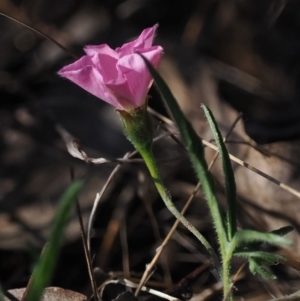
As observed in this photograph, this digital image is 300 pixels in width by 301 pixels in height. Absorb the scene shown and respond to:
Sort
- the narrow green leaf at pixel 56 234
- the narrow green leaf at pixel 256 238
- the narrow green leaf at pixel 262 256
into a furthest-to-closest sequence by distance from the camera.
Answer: the narrow green leaf at pixel 262 256 < the narrow green leaf at pixel 256 238 < the narrow green leaf at pixel 56 234

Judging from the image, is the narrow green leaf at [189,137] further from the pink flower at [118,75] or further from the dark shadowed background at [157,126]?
the dark shadowed background at [157,126]

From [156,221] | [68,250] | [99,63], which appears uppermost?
[99,63]

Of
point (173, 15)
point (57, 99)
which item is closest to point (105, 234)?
point (57, 99)

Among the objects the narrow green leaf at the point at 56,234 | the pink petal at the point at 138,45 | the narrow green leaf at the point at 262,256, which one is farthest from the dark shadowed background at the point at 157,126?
the narrow green leaf at the point at 56,234

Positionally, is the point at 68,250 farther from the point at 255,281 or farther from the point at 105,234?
the point at 255,281

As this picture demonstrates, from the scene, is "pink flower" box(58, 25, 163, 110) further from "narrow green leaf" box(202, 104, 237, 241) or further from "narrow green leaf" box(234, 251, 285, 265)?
"narrow green leaf" box(234, 251, 285, 265)

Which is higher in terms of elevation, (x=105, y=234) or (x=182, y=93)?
(x=182, y=93)

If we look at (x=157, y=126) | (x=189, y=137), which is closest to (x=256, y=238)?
(x=189, y=137)

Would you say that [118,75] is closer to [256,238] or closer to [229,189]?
[229,189]

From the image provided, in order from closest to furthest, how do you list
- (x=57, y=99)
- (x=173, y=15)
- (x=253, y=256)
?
(x=253, y=256)
(x=57, y=99)
(x=173, y=15)
